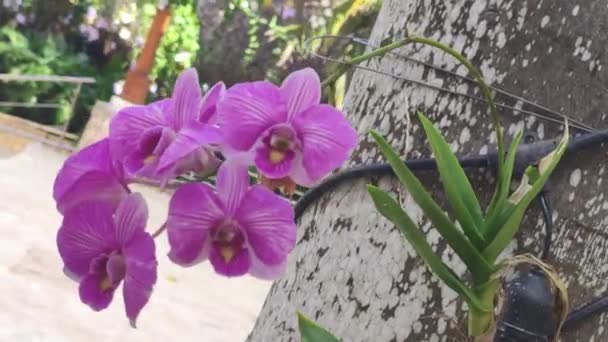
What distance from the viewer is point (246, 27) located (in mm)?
10828

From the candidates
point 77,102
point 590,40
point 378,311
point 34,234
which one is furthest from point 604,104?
point 77,102

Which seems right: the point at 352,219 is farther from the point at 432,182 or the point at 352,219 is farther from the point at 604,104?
the point at 604,104

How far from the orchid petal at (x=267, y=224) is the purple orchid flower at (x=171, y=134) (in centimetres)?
4

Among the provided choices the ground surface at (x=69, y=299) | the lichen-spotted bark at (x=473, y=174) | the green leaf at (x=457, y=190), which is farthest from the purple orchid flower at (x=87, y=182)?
the ground surface at (x=69, y=299)

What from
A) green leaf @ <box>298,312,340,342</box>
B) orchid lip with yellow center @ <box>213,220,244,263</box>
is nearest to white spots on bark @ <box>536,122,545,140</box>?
green leaf @ <box>298,312,340,342</box>

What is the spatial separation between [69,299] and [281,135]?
3962 millimetres

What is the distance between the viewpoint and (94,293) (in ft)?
1.69

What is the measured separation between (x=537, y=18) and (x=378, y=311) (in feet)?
0.99

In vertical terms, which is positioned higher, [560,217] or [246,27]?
[560,217]

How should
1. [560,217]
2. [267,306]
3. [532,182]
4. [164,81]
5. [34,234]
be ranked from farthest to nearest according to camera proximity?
[164,81]
[34,234]
[267,306]
[560,217]
[532,182]

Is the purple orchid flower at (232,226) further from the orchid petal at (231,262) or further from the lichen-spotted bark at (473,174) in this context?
the lichen-spotted bark at (473,174)

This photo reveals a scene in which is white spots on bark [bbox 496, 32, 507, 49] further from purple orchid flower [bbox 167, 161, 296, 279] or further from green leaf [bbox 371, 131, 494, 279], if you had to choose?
purple orchid flower [bbox 167, 161, 296, 279]

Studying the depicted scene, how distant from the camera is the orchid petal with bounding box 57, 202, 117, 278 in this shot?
518 mm

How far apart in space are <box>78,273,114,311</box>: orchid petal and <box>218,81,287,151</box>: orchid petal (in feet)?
0.36
